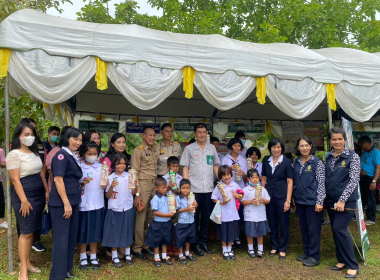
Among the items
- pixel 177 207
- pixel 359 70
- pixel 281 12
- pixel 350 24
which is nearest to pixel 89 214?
pixel 177 207

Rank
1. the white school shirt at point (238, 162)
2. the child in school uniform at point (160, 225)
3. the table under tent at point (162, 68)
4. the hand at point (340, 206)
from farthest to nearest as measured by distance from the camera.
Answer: the white school shirt at point (238, 162), the child in school uniform at point (160, 225), the hand at point (340, 206), the table under tent at point (162, 68)

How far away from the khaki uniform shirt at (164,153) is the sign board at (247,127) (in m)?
2.92

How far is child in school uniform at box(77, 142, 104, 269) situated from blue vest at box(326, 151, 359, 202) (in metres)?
2.76

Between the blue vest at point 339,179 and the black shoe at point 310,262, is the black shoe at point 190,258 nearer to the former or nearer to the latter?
the black shoe at point 310,262

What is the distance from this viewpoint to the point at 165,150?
4.40m

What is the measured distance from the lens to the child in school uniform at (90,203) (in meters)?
3.51

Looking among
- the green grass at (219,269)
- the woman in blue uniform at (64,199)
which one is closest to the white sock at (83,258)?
the green grass at (219,269)

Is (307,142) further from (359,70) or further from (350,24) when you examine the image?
(350,24)

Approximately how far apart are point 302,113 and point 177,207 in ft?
7.59

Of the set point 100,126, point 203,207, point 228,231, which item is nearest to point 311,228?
point 228,231

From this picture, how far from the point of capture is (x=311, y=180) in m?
3.79

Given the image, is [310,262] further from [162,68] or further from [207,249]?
[162,68]

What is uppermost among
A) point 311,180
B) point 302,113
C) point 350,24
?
point 350,24

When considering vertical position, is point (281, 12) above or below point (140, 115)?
above
